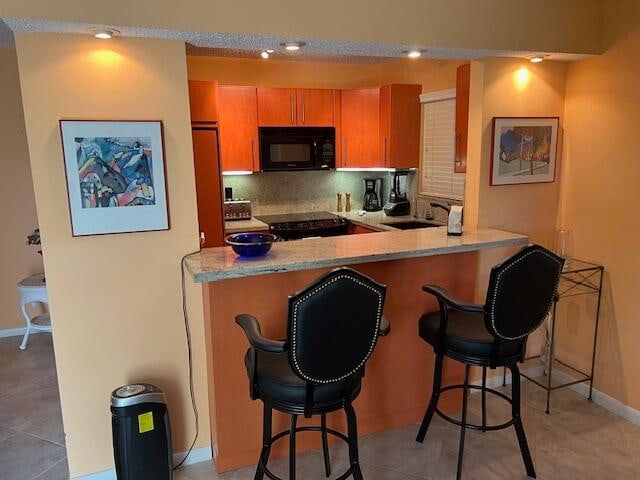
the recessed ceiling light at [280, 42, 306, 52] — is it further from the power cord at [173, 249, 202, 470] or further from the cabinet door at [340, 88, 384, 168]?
the cabinet door at [340, 88, 384, 168]

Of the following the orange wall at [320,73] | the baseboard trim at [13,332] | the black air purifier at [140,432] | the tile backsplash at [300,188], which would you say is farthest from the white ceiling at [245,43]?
the baseboard trim at [13,332]

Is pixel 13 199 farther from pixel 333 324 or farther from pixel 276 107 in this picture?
pixel 333 324

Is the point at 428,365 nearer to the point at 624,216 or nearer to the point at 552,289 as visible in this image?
the point at 552,289

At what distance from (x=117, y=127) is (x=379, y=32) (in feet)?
4.45

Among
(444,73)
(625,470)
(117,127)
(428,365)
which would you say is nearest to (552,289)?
(428,365)

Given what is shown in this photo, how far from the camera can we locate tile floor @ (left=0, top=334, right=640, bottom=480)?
2531 mm

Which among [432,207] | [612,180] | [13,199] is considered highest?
[612,180]

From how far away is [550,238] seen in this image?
344cm

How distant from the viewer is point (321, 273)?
2549 mm

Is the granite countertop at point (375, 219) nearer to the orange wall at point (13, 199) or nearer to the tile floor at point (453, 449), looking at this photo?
the tile floor at point (453, 449)

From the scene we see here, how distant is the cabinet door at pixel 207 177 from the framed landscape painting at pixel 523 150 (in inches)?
79.0

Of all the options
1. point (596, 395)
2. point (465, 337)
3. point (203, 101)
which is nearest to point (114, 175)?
point (203, 101)

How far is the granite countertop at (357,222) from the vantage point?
4324 mm

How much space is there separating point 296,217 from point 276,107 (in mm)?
1102
